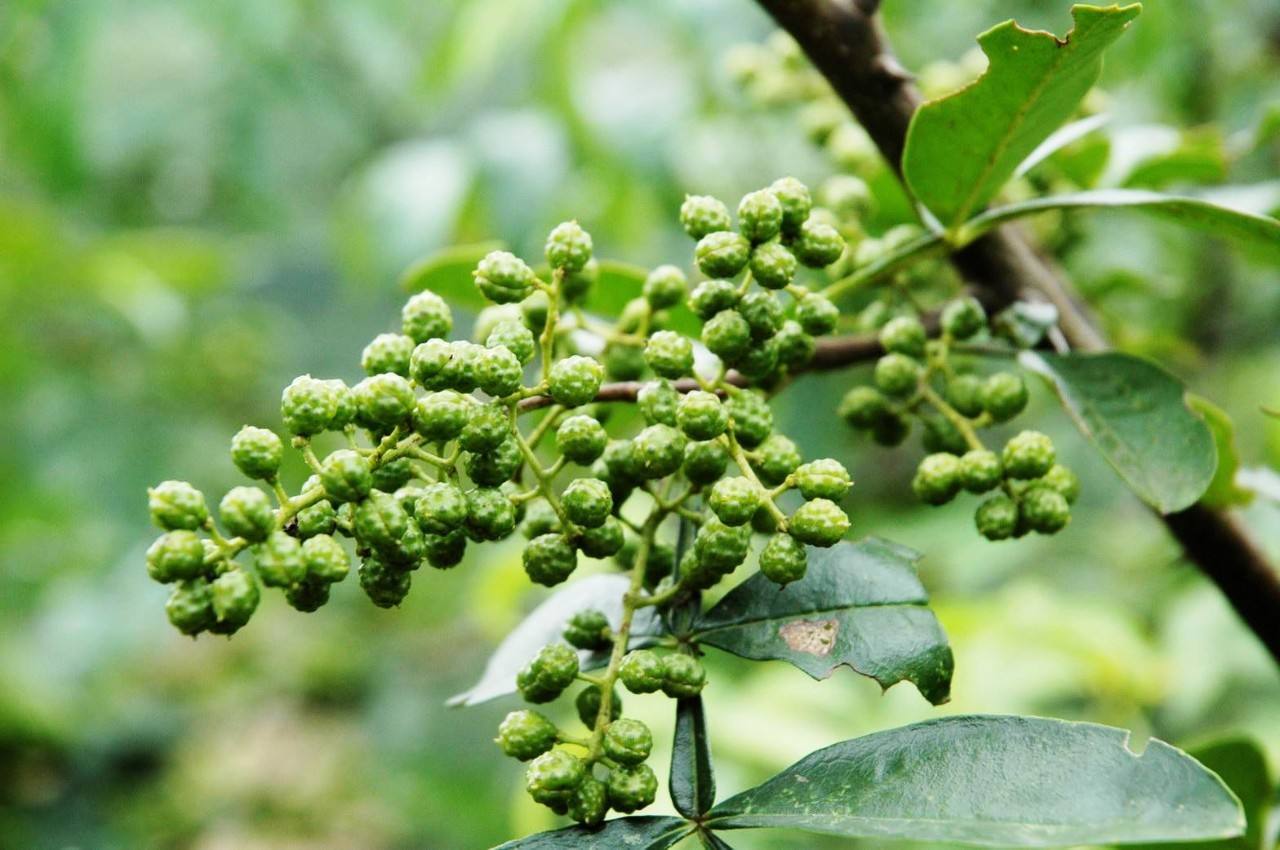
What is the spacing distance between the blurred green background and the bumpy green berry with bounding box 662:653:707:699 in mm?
1037

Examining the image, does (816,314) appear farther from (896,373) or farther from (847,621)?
(847,621)

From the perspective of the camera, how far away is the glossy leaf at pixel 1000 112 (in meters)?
1.13

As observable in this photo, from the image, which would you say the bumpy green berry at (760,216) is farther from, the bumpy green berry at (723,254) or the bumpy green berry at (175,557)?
the bumpy green berry at (175,557)

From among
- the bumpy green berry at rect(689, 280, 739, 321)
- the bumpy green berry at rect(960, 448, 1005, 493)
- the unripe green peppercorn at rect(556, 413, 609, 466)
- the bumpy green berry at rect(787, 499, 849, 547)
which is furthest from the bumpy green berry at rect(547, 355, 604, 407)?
the bumpy green berry at rect(960, 448, 1005, 493)

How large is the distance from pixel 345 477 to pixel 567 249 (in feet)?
1.18

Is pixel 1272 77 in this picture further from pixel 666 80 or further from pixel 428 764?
pixel 428 764

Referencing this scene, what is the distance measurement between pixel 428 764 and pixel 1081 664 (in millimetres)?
3460

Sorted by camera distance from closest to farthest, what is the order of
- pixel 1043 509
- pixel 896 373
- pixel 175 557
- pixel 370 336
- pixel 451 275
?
pixel 175 557 → pixel 1043 509 → pixel 896 373 → pixel 451 275 → pixel 370 336

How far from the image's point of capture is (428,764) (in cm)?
556

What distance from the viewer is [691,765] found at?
1.13 meters

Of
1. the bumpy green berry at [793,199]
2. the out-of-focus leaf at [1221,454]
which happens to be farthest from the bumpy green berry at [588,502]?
the out-of-focus leaf at [1221,454]

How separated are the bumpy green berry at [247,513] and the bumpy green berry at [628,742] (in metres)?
0.36

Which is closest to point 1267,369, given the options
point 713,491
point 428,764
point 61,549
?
point 713,491

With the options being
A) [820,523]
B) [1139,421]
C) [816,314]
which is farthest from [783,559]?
[1139,421]
